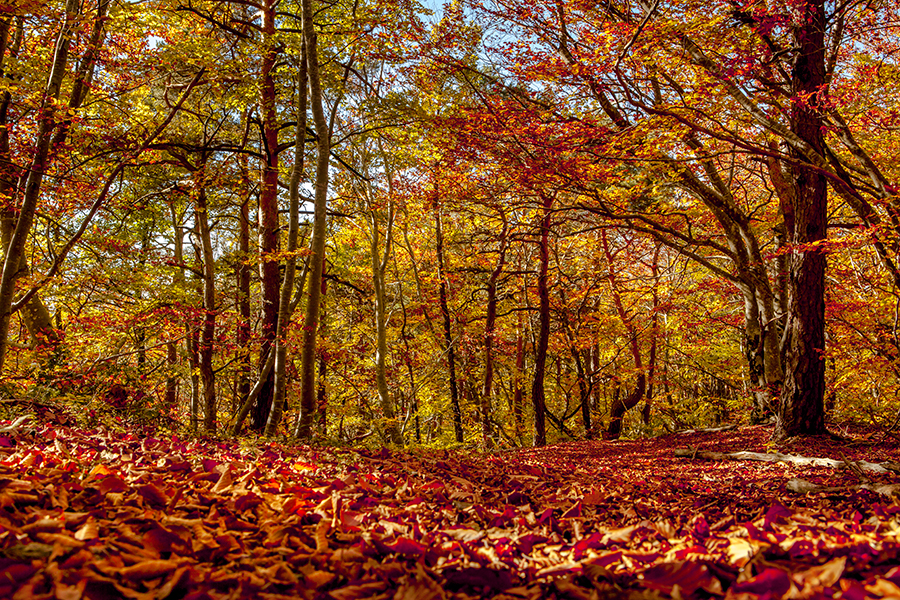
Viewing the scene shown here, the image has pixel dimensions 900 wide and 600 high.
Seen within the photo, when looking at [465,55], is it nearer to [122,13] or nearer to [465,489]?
[122,13]

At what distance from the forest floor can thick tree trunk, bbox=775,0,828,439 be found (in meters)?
3.49

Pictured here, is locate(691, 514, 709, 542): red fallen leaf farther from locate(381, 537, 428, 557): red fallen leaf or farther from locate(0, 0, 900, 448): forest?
locate(0, 0, 900, 448): forest

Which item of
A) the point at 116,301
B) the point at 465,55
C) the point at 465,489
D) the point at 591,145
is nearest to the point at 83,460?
the point at 465,489

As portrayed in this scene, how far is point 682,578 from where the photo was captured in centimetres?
127

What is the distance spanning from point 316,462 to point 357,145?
22.8 feet

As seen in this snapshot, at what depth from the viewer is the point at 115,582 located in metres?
1.17

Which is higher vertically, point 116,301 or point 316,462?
point 116,301

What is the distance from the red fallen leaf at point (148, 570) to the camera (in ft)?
4.02

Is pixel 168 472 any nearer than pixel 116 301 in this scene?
Yes

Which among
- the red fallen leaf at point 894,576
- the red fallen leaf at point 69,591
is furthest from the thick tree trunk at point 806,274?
the red fallen leaf at point 69,591

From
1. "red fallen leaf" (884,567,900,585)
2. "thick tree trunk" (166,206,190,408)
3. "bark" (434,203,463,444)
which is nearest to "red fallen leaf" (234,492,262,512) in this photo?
"red fallen leaf" (884,567,900,585)

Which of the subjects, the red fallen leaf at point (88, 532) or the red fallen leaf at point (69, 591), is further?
the red fallen leaf at point (88, 532)

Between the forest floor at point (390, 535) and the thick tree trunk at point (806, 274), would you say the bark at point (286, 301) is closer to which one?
the forest floor at point (390, 535)

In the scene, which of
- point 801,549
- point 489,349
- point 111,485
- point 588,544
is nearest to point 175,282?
point 489,349
